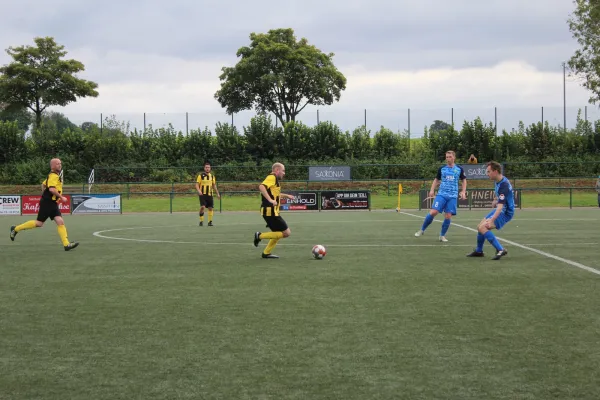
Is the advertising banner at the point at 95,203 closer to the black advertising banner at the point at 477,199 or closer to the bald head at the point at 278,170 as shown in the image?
the black advertising banner at the point at 477,199

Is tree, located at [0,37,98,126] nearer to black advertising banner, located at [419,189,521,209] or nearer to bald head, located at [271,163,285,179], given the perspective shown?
black advertising banner, located at [419,189,521,209]

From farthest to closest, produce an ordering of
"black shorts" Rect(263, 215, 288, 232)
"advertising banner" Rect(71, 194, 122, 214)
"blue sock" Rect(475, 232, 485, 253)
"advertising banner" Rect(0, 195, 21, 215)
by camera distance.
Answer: "advertising banner" Rect(71, 194, 122, 214) < "advertising banner" Rect(0, 195, 21, 215) < "black shorts" Rect(263, 215, 288, 232) < "blue sock" Rect(475, 232, 485, 253)

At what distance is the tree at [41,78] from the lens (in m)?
58.3

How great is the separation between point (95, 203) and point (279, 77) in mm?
33808

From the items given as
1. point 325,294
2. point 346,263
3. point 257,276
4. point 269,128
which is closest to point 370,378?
point 325,294

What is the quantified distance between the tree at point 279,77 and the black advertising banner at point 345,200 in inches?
1244

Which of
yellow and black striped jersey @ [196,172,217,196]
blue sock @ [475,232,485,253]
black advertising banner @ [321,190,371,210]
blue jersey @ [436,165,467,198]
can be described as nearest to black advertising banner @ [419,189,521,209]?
black advertising banner @ [321,190,371,210]

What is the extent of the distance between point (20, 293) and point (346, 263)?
5083 mm

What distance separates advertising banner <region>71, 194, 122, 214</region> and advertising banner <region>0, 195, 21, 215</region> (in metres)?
2.39

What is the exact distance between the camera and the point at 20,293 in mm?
8469

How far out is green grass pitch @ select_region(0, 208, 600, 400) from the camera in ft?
15.2

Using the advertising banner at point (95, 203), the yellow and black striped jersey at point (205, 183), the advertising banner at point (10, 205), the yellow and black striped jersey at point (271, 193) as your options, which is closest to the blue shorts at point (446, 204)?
the yellow and black striped jersey at point (271, 193)

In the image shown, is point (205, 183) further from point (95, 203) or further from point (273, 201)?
point (95, 203)

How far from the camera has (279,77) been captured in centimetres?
6209
